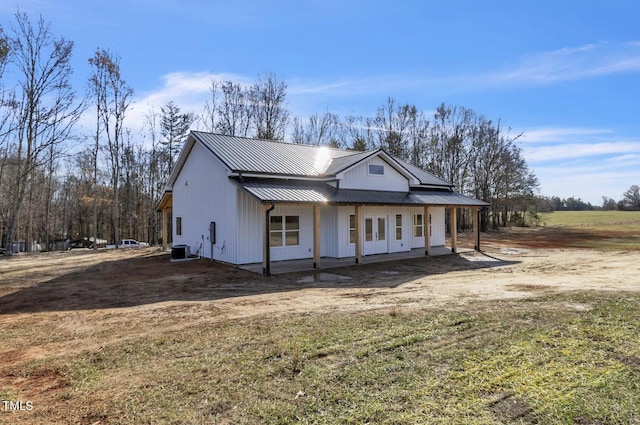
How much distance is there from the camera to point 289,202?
41.7 ft

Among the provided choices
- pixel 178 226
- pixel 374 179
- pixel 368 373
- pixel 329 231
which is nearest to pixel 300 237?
pixel 329 231

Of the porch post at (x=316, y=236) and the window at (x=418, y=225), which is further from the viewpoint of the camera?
the window at (x=418, y=225)

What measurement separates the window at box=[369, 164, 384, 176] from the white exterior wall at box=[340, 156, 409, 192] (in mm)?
123

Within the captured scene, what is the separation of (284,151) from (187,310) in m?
11.5

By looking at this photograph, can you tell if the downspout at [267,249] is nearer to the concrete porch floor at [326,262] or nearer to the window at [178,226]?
the concrete porch floor at [326,262]

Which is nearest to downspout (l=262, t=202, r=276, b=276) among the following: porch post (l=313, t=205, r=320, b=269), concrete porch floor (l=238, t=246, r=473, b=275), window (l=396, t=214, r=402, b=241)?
concrete porch floor (l=238, t=246, r=473, b=275)

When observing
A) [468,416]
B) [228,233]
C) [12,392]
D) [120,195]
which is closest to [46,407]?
[12,392]

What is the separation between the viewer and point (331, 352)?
4.85 meters

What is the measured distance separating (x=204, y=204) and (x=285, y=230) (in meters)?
3.76

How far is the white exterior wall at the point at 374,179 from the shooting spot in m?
16.6

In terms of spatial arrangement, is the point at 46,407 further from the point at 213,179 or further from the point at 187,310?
the point at 213,179

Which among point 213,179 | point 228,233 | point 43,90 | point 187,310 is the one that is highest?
point 43,90

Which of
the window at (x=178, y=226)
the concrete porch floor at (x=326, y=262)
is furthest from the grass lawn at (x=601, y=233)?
the window at (x=178, y=226)

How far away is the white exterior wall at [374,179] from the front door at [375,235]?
5.03ft
